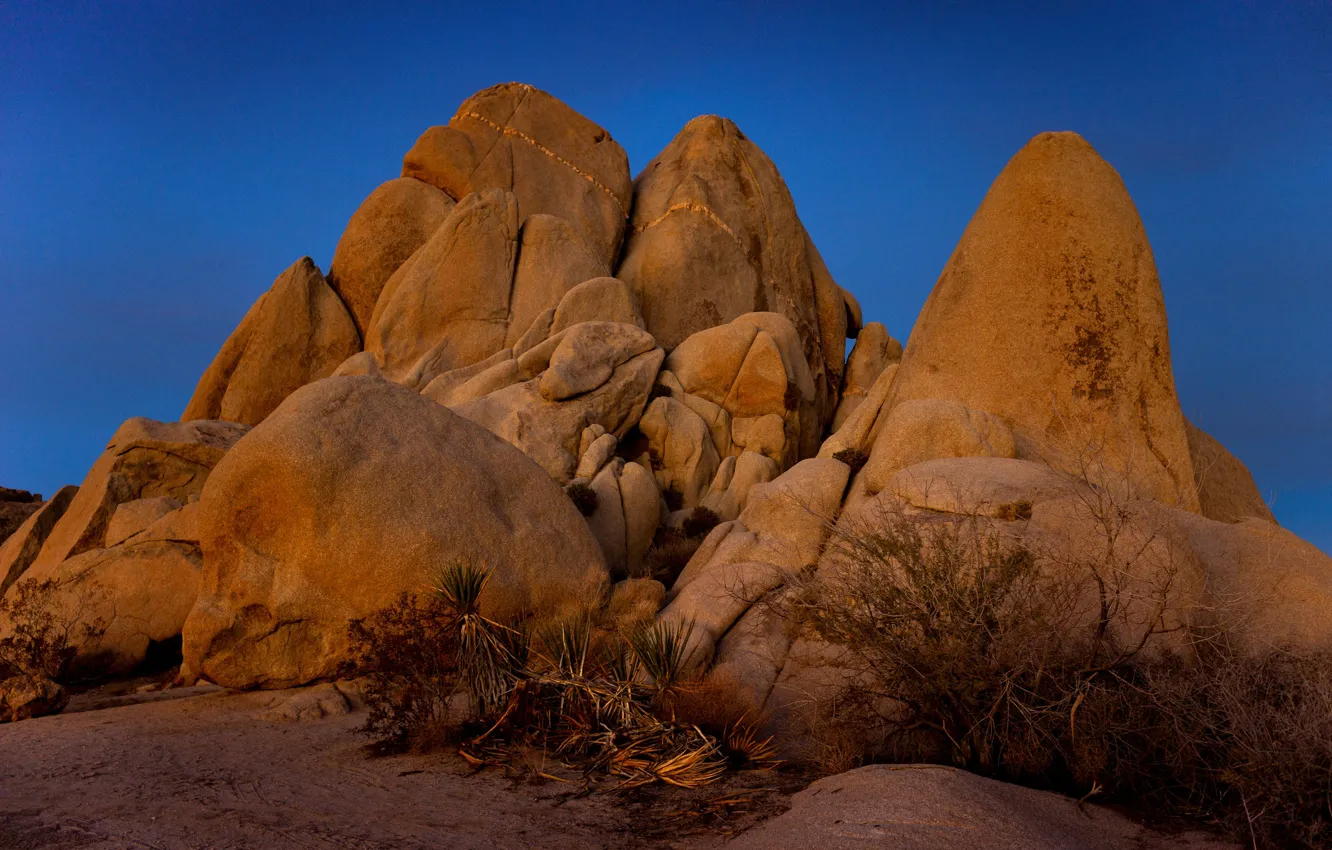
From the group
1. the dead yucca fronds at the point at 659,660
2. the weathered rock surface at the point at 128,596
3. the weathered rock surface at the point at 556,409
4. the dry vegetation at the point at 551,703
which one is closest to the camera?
the dry vegetation at the point at 551,703

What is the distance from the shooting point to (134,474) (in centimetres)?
1989

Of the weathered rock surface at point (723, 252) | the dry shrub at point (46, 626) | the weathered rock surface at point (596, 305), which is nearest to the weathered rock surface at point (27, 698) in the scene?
the dry shrub at point (46, 626)

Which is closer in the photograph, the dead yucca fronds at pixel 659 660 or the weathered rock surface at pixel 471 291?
the dead yucca fronds at pixel 659 660

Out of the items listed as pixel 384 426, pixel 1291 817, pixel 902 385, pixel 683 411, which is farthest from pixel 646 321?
pixel 1291 817

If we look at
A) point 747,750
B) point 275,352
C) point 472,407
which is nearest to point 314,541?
point 747,750

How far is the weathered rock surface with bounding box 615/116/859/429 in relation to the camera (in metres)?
33.4

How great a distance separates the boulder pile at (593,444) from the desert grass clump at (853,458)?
2.78ft

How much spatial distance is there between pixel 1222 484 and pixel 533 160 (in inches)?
977

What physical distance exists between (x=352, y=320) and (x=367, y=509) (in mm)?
21642

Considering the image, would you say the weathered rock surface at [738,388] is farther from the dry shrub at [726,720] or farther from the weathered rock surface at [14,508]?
the weathered rock surface at [14,508]

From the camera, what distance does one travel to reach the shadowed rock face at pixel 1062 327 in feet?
55.1

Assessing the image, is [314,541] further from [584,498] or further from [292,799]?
[584,498]

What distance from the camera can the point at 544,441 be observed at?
22656mm

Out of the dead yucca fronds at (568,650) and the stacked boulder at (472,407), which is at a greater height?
the stacked boulder at (472,407)
